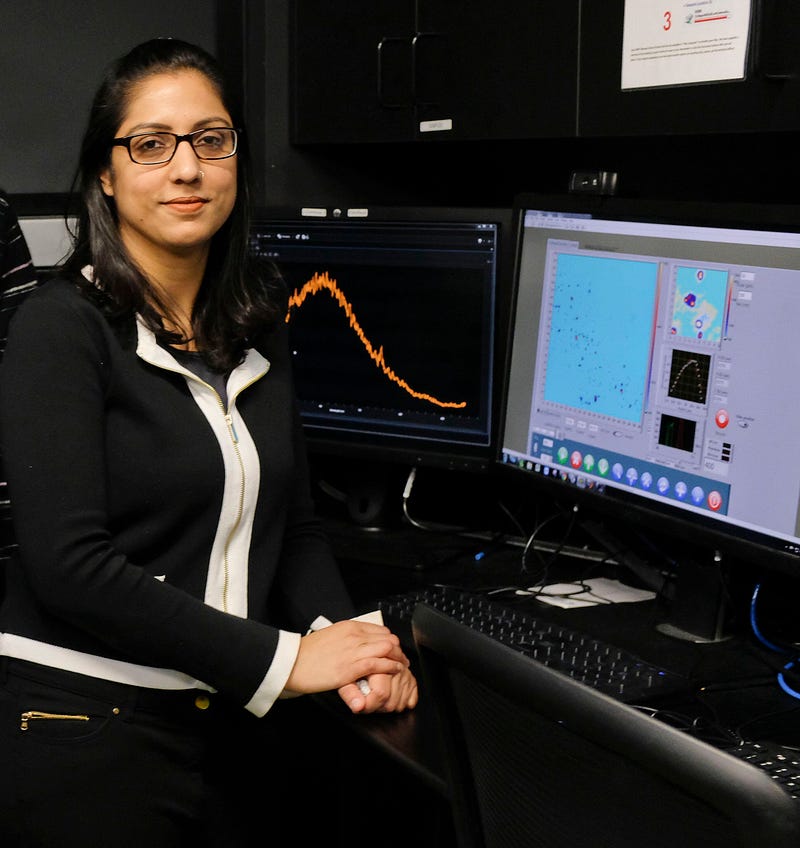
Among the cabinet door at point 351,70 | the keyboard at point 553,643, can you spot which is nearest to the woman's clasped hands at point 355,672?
the keyboard at point 553,643

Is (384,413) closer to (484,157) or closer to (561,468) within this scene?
(561,468)

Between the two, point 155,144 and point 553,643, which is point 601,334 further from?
point 155,144

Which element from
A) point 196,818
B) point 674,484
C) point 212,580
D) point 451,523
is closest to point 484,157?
point 451,523

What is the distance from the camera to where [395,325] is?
2031 mm

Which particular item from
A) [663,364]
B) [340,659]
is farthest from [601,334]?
[340,659]

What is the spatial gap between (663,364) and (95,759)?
2.63 feet

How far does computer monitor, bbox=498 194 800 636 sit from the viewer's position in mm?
1430

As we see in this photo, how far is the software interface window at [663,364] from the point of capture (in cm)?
143

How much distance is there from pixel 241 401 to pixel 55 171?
0.90 m

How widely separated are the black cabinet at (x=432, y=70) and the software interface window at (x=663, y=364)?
0.66ft

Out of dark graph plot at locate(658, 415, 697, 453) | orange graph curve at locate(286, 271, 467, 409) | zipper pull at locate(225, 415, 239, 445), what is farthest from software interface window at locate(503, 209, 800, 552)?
zipper pull at locate(225, 415, 239, 445)

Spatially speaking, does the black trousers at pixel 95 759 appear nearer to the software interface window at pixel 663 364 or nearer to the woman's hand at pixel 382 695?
the woman's hand at pixel 382 695

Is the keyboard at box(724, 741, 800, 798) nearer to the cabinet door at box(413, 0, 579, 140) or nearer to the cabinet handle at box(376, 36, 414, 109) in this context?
the cabinet door at box(413, 0, 579, 140)

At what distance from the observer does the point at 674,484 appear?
1.58 metres
